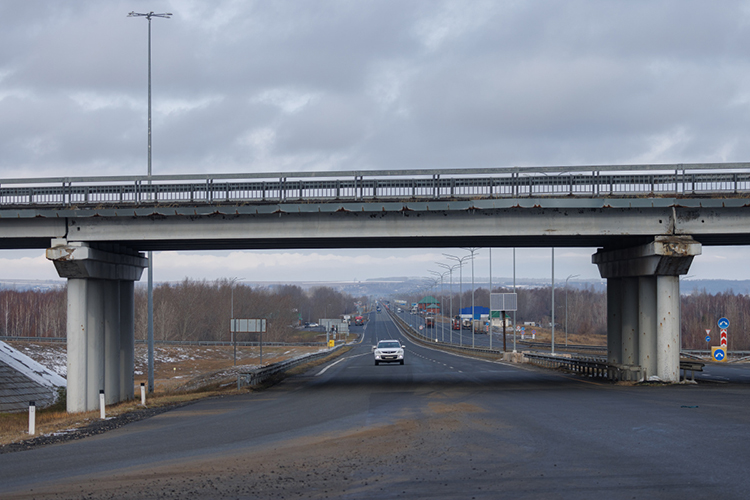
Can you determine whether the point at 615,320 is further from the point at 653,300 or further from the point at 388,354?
the point at 388,354

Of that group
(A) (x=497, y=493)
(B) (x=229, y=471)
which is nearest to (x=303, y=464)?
(B) (x=229, y=471)

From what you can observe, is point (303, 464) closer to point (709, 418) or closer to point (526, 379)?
point (709, 418)

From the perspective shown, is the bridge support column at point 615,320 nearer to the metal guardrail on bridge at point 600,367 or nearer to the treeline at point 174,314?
the metal guardrail on bridge at point 600,367

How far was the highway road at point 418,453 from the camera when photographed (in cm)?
907

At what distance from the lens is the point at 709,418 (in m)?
14.9

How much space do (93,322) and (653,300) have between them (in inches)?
808

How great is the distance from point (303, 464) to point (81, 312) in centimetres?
1614

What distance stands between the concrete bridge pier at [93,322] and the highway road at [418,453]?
614cm

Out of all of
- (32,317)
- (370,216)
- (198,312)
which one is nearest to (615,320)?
(370,216)

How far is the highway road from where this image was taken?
9070 millimetres

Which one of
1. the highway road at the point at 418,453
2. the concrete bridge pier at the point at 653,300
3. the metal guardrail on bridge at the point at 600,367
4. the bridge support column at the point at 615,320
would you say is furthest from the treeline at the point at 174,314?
the highway road at the point at 418,453

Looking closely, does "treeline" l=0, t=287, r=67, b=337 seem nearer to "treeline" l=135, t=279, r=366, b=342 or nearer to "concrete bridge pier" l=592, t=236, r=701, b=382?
"treeline" l=135, t=279, r=366, b=342

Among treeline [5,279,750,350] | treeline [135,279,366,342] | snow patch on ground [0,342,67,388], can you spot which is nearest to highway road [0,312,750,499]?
snow patch on ground [0,342,67,388]

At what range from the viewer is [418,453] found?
11.4 meters
